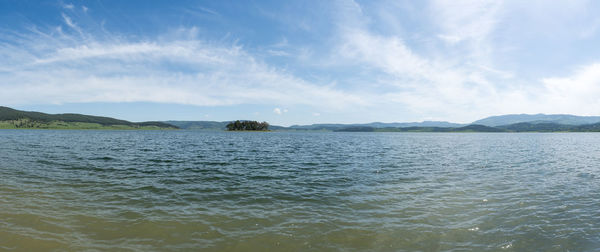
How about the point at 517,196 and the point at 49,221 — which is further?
the point at 517,196

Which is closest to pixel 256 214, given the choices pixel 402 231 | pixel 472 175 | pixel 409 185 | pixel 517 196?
pixel 402 231

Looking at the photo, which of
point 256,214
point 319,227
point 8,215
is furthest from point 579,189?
point 8,215

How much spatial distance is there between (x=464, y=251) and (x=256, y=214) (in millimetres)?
8867

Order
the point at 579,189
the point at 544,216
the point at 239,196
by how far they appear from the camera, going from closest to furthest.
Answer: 1. the point at 544,216
2. the point at 239,196
3. the point at 579,189

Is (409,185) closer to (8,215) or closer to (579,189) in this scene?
(579,189)

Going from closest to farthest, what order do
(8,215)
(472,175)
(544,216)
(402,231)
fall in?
1. (402,231)
2. (8,215)
3. (544,216)
4. (472,175)

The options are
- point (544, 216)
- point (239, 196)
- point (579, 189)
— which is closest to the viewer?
point (544, 216)

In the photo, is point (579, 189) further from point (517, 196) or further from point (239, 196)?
point (239, 196)

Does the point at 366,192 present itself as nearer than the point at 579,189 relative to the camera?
Yes

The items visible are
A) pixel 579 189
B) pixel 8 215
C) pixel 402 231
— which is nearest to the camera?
pixel 402 231

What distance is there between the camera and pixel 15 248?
9.02 metres

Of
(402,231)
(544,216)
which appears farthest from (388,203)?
(544,216)

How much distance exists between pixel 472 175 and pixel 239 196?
73.4 ft

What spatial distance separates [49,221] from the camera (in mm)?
11680
